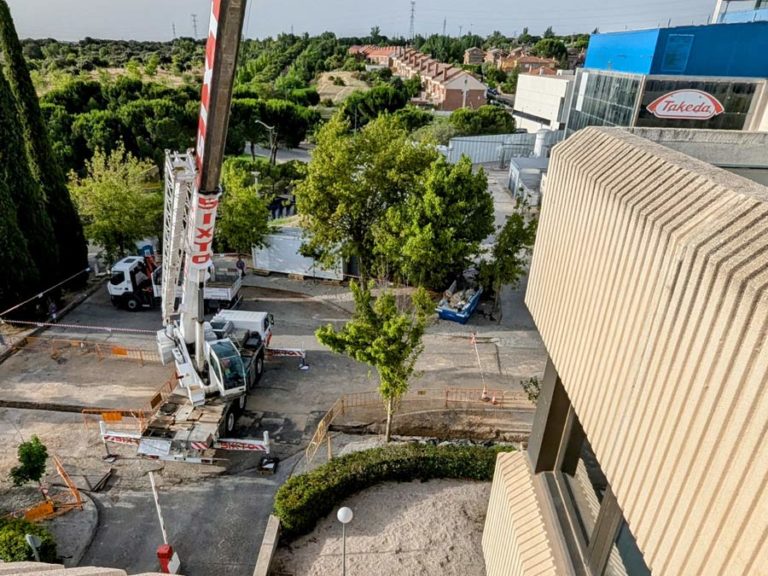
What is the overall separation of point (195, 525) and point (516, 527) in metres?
8.53

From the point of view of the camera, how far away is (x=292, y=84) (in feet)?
285

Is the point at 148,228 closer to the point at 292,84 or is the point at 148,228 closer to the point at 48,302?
the point at 48,302

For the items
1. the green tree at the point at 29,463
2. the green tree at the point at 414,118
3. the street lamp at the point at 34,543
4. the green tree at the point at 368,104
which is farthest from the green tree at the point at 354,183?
the green tree at the point at 368,104

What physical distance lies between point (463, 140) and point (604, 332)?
45.1 meters

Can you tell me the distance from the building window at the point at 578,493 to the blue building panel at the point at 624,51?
26984mm

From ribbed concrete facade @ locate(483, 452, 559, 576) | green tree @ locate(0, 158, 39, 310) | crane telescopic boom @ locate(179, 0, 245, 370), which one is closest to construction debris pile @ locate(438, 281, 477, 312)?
crane telescopic boom @ locate(179, 0, 245, 370)

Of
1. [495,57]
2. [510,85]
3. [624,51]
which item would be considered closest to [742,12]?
[624,51]

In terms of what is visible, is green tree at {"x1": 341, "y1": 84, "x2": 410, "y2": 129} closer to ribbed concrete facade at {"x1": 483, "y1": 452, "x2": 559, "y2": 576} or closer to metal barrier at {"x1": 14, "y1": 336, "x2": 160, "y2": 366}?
metal barrier at {"x1": 14, "y1": 336, "x2": 160, "y2": 366}

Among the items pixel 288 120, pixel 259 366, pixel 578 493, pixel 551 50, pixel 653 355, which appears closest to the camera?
pixel 653 355

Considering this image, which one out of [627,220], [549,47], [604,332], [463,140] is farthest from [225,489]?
[549,47]

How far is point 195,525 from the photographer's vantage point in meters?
12.4

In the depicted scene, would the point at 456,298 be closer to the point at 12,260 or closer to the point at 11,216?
the point at 12,260

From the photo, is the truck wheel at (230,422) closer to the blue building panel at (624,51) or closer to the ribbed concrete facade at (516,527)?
the ribbed concrete facade at (516,527)

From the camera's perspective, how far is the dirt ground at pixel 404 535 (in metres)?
11.1
